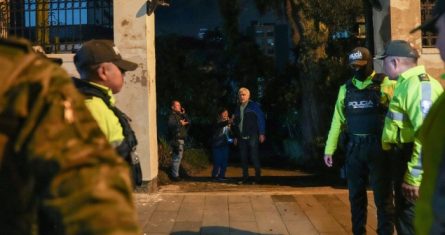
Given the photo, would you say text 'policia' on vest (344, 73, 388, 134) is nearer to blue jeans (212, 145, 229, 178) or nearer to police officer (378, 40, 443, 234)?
police officer (378, 40, 443, 234)

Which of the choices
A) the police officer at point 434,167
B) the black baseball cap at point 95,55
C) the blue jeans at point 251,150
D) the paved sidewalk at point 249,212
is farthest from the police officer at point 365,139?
the blue jeans at point 251,150

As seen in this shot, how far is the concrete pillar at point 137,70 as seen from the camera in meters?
8.57

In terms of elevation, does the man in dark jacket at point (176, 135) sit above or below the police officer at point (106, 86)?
below

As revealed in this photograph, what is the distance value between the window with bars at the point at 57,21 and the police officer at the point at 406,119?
5.39 metres

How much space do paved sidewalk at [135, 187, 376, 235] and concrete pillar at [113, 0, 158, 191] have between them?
0.76m

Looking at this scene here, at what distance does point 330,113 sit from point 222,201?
4237 millimetres

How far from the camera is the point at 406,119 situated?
4.46m

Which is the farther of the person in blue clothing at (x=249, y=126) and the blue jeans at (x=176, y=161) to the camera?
the blue jeans at (x=176, y=161)

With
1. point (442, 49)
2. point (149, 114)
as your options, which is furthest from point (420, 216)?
point (149, 114)

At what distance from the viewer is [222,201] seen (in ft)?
26.8

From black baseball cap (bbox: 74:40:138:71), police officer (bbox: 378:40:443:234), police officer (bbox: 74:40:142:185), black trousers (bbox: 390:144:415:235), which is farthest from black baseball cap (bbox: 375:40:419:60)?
black baseball cap (bbox: 74:40:138:71)

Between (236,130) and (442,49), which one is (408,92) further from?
(236,130)

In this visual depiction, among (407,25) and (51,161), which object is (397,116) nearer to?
(51,161)

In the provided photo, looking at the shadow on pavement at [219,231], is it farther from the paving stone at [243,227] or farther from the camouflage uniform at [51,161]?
the camouflage uniform at [51,161]
